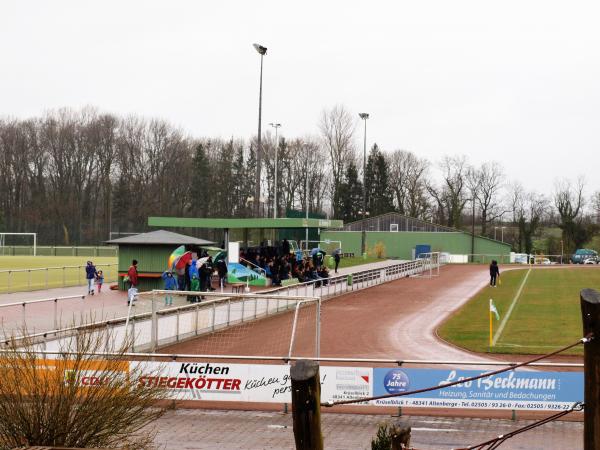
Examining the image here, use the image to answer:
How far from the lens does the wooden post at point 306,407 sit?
5605 mm

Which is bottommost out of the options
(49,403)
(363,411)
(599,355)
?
(363,411)

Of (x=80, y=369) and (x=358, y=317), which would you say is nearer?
(x=80, y=369)

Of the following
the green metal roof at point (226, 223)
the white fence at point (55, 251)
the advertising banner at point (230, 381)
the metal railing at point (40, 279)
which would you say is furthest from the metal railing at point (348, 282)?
the white fence at point (55, 251)

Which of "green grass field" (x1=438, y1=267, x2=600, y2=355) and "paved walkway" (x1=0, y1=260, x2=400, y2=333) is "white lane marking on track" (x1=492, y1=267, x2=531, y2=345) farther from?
"paved walkway" (x1=0, y1=260, x2=400, y2=333)

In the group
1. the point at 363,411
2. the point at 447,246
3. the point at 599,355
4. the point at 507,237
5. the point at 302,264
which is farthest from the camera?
the point at 507,237

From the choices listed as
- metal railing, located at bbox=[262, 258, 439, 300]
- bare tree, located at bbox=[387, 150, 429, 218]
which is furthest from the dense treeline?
metal railing, located at bbox=[262, 258, 439, 300]

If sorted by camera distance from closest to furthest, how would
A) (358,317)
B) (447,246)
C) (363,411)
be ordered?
(363,411), (358,317), (447,246)

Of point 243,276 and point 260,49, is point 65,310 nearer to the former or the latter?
point 243,276

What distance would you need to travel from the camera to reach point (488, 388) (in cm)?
1500

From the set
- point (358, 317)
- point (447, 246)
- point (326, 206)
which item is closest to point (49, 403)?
point (358, 317)

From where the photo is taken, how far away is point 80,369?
9.84 metres

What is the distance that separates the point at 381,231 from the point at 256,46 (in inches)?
1516

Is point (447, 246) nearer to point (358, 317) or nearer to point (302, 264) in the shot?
point (302, 264)

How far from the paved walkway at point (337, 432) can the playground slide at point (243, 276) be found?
984 inches
